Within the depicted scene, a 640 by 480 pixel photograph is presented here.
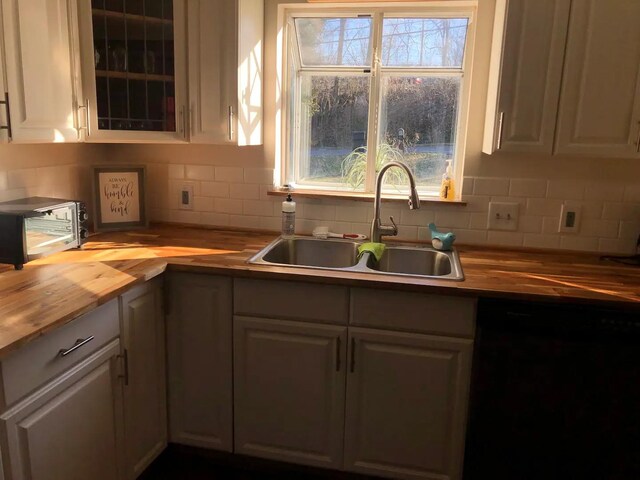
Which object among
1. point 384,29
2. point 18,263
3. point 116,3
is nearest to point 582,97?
point 384,29

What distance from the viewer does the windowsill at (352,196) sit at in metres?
2.38

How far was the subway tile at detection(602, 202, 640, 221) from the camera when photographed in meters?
2.25

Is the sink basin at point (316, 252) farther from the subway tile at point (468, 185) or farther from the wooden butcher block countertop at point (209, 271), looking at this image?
the subway tile at point (468, 185)

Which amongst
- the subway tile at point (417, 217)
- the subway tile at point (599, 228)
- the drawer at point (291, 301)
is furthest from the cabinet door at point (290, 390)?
the subway tile at point (599, 228)

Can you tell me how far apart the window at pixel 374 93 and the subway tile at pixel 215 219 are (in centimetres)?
39

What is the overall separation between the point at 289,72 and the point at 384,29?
0.49m

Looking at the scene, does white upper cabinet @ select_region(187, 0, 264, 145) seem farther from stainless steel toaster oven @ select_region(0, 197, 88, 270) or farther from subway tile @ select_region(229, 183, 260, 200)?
stainless steel toaster oven @ select_region(0, 197, 88, 270)

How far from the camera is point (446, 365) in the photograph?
72.6 inches

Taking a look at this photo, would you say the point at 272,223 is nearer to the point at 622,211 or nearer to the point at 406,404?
the point at 406,404

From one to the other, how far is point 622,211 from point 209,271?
5.78ft

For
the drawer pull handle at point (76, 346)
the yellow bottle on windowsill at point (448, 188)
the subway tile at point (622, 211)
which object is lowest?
the drawer pull handle at point (76, 346)

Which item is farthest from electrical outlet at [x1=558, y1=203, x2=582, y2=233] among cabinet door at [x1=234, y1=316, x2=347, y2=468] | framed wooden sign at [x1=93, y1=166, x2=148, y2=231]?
framed wooden sign at [x1=93, y1=166, x2=148, y2=231]

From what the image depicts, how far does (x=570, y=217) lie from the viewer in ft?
7.51

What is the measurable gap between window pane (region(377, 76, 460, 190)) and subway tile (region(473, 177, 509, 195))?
205mm
